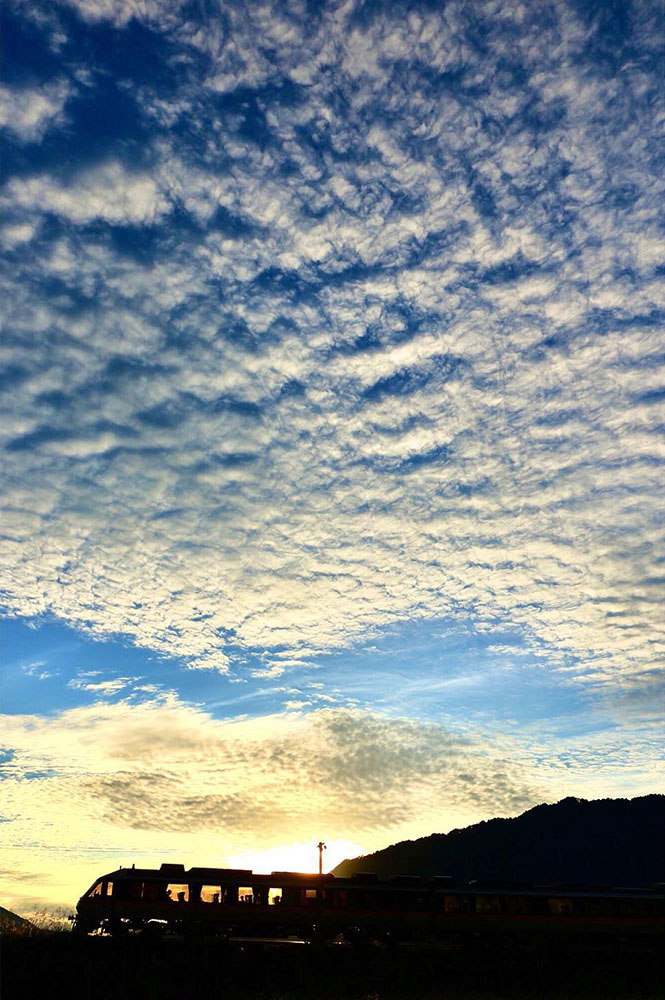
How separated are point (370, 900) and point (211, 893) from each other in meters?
8.21

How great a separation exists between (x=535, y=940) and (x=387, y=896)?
26.8 feet

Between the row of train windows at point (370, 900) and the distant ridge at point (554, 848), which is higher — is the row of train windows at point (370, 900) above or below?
below

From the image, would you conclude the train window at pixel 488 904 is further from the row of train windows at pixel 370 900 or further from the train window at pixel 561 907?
the train window at pixel 561 907

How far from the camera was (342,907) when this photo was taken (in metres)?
39.4

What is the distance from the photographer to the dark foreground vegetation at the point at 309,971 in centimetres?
2648

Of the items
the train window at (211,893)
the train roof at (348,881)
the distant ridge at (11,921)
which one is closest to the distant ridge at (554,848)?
the train roof at (348,881)

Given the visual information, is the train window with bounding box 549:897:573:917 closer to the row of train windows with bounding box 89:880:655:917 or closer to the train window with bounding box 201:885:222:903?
the row of train windows with bounding box 89:880:655:917

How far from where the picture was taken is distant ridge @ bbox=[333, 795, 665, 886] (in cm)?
17038

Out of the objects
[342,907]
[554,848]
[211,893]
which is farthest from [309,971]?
[554,848]

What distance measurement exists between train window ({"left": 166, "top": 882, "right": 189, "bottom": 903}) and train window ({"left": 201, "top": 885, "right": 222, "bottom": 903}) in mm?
774

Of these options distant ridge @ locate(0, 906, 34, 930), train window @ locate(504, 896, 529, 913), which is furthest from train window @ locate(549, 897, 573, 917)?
distant ridge @ locate(0, 906, 34, 930)

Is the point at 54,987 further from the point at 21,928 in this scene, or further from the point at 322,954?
the point at 322,954

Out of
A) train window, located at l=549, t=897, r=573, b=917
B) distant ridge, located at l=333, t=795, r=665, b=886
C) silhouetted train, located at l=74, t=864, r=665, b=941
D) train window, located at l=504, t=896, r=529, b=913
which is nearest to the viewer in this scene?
silhouetted train, located at l=74, t=864, r=665, b=941

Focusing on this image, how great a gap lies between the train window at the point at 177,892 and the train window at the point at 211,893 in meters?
0.77
